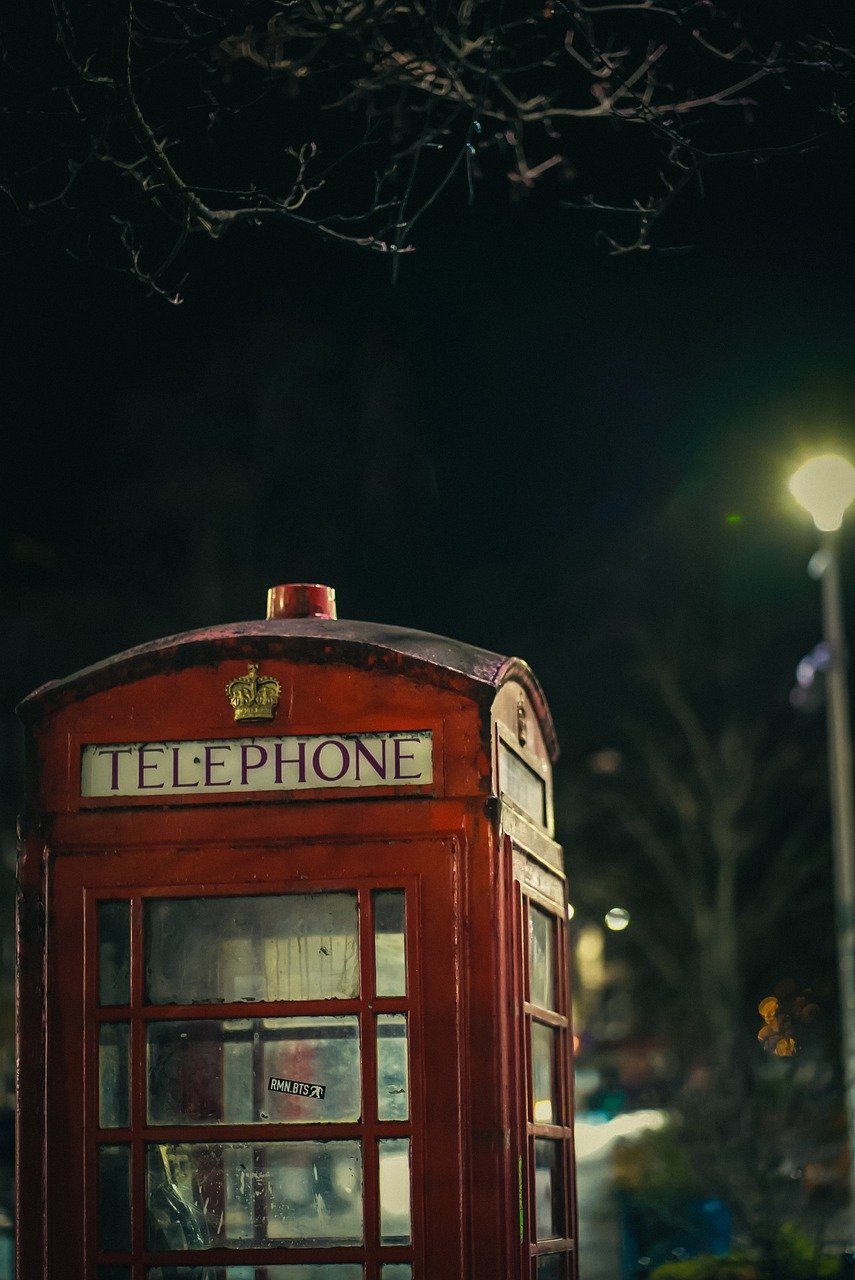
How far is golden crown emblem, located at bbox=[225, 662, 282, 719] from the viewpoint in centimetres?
481

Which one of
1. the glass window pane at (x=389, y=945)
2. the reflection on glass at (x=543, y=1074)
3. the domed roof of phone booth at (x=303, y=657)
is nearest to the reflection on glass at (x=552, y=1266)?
the reflection on glass at (x=543, y=1074)

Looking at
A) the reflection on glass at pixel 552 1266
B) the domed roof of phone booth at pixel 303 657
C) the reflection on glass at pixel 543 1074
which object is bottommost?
the reflection on glass at pixel 552 1266

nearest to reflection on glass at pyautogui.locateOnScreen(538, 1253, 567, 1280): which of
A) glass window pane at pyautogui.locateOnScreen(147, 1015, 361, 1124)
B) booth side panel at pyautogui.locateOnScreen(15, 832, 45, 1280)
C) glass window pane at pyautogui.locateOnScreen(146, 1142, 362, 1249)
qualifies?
glass window pane at pyautogui.locateOnScreen(146, 1142, 362, 1249)

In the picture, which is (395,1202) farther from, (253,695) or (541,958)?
(253,695)

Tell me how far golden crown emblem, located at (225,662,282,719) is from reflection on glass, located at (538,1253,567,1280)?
6.22ft

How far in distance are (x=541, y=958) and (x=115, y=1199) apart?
157 cm

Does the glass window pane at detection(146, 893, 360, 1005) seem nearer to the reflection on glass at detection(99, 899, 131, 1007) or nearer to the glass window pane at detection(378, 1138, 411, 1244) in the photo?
the reflection on glass at detection(99, 899, 131, 1007)

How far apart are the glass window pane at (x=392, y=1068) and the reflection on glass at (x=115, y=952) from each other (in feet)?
2.46

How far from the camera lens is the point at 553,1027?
5430 millimetres

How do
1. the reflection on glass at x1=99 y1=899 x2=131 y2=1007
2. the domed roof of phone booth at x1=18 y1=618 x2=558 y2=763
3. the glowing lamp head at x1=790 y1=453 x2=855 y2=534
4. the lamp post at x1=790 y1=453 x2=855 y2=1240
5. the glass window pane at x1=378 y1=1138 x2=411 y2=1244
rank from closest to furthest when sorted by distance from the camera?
the glass window pane at x1=378 y1=1138 x2=411 y2=1244
the reflection on glass at x1=99 y1=899 x2=131 y2=1007
the domed roof of phone booth at x1=18 y1=618 x2=558 y2=763
the lamp post at x1=790 y1=453 x2=855 y2=1240
the glowing lamp head at x1=790 y1=453 x2=855 y2=534

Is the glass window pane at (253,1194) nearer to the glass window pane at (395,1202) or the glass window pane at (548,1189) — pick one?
the glass window pane at (395,1202)

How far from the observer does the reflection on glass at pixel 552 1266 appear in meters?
5.04

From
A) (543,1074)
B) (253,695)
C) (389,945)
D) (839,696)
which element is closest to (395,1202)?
(389,945)

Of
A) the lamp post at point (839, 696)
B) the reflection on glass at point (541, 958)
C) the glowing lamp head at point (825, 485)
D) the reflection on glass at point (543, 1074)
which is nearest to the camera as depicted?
the reflection on glass at point (543, 1074)
